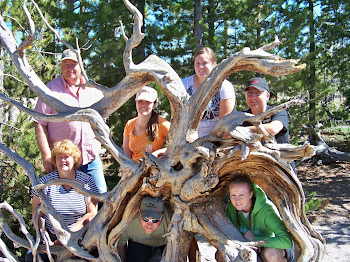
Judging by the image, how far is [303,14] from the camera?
7230 millimetres

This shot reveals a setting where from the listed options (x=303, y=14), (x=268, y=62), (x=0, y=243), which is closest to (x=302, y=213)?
(x=268, y=62)

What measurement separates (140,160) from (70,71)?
1204mm

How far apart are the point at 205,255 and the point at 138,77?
7.90ft

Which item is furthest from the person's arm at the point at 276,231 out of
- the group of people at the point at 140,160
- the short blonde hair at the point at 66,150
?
the short blonde hair at the point at 66,150

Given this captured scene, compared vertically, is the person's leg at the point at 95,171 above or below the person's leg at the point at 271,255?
above

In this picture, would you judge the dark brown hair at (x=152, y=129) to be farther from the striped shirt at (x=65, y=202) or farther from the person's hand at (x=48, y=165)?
the person's hand at (x=48, y=165)

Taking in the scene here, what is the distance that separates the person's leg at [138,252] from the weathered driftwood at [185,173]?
378 mm

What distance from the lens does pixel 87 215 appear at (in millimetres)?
3201

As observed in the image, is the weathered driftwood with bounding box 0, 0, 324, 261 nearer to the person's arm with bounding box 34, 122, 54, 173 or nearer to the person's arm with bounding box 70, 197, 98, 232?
the person's arm with bounding box 70, 197, 98, 232

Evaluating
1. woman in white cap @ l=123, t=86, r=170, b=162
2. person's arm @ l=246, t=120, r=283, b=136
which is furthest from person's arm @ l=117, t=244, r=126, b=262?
person's arm @ l=246, t=120, r=283, b=136

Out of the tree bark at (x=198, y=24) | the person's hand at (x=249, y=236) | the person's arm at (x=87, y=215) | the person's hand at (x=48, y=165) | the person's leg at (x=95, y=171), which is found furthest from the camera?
the tree bark at (x=198, y=24)

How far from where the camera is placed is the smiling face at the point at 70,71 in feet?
11.2

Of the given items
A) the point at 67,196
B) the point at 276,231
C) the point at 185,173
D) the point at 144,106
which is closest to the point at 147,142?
the point at 144,106

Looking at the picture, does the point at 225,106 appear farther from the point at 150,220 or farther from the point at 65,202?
the point at 65,202
